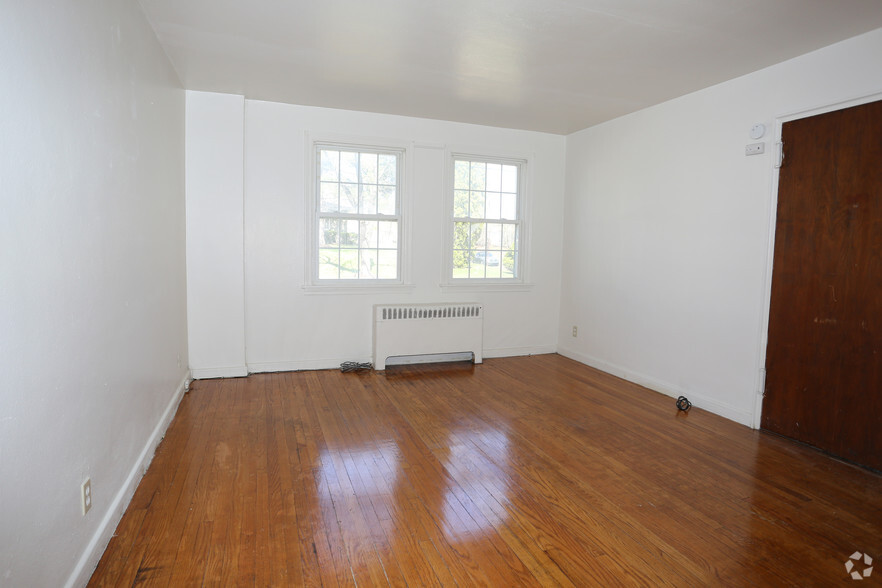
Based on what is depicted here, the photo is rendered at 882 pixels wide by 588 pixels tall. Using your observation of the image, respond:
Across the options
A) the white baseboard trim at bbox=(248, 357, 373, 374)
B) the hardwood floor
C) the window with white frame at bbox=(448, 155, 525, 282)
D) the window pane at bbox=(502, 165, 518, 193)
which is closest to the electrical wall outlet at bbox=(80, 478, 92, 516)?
the hardwood floor

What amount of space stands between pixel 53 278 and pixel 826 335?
157 inches

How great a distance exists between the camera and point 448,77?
378cm

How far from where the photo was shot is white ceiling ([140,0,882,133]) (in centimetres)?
269

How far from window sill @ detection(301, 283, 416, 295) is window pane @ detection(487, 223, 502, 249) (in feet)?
3.43

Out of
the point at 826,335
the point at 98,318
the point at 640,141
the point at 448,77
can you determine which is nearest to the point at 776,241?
the point at 826,335

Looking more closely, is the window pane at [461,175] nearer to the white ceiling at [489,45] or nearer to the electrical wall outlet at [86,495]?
the white ceiling at [489,45]

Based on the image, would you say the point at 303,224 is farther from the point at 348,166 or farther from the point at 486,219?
the point at 486,219

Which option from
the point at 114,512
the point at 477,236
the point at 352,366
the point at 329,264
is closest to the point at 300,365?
the point at 352,366

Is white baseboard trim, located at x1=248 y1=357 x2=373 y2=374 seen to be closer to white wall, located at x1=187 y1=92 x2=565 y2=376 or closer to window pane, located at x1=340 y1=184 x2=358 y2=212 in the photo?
white wall, located at x1=187 y1=92 x2=565 y2=376

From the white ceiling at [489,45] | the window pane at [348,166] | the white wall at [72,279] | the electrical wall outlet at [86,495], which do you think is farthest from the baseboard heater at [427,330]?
the electrical wall outlet at [86,495]

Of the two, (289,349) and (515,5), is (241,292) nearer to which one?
(289,349)

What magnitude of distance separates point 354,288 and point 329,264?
13.7 inches

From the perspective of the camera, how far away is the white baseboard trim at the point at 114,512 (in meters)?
1.74

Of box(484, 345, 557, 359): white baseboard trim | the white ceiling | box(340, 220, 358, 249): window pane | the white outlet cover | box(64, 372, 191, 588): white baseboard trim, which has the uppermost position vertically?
the white ceiling
